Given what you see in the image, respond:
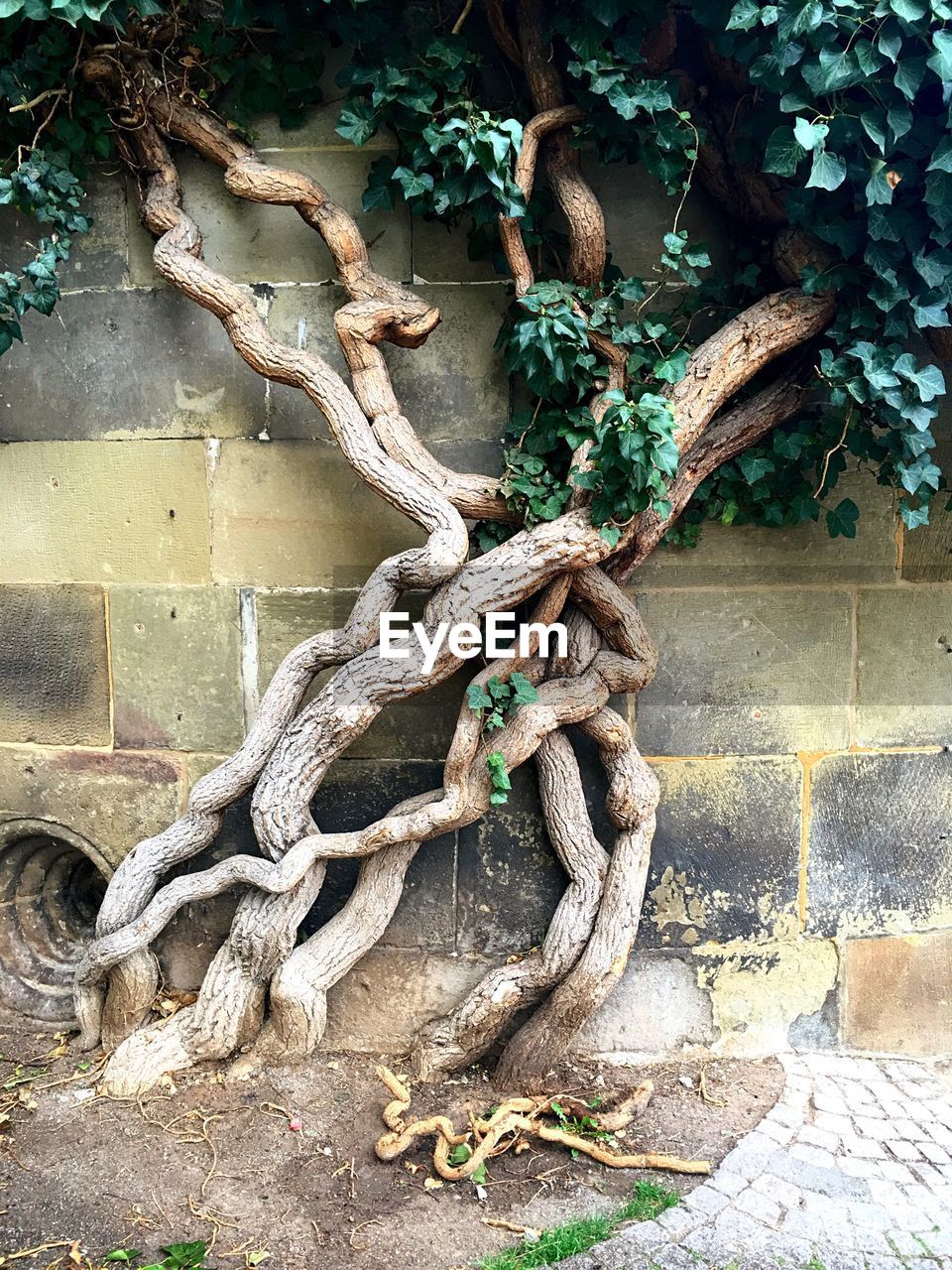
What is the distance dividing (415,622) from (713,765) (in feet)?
4.16

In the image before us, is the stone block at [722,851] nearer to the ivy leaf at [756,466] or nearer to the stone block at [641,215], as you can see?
the ivy leaf at [756,466]

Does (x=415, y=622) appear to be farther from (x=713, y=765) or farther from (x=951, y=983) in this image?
(x=951, y=983)

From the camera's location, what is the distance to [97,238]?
3.37 m

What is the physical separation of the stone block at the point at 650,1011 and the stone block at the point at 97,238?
329 cm

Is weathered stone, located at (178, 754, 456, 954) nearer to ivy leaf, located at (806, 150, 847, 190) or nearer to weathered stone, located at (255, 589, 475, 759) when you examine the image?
weathered stone, located at (255, 589, 475, 759)

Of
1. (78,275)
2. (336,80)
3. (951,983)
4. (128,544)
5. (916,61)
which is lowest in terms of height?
(951,983)

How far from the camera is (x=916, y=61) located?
2.50m

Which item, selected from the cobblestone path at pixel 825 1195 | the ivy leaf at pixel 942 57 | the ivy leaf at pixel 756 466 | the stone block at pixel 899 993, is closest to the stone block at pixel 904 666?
the ivy leaf at pixel 756 466

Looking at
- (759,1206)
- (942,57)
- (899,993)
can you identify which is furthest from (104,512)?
(899,993)

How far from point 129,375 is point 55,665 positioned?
1.18 m

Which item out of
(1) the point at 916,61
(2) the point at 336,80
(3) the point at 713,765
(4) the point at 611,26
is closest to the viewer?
(1) the point at 916,61

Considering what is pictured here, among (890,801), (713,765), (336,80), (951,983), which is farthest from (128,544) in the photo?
(951,983)

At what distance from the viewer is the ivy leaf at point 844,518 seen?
3193mm

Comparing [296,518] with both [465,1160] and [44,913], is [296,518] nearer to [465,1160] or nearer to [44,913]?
[44,913]
